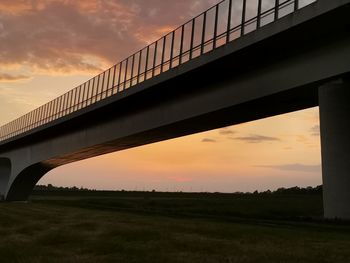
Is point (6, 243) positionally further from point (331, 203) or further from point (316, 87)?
point (316, 87)

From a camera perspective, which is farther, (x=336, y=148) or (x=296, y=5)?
(x=296, y=5)

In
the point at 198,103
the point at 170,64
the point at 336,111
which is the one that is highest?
the point at 170,64

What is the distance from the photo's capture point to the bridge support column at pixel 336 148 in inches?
778

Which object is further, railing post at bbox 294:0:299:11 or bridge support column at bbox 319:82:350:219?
railing post at bbox 294:0:299:11

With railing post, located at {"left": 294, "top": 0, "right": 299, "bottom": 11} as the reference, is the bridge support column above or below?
below

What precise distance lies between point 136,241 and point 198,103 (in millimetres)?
16450

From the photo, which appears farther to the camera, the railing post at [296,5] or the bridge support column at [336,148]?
the railing post at [296,5]

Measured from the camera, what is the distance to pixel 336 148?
20156 millimetres

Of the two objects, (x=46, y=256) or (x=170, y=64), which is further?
(x=170, y=64)

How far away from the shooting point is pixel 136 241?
14.0 m

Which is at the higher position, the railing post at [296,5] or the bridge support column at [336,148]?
the railing post at [296,5]

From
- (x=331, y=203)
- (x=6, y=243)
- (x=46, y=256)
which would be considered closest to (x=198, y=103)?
(x=331, y=203)

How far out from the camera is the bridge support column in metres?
19.8

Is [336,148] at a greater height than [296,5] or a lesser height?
lesser
